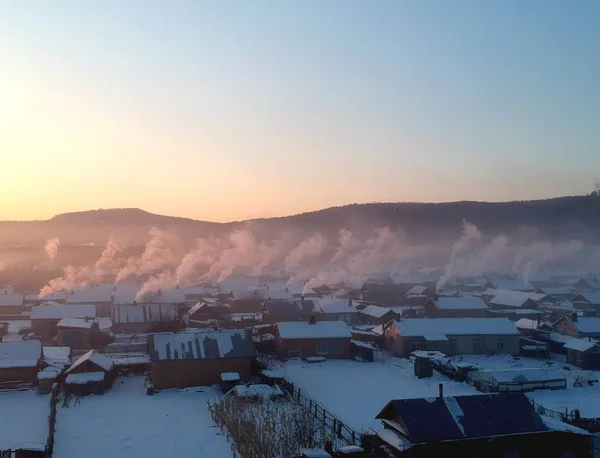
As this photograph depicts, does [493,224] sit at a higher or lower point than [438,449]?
higher

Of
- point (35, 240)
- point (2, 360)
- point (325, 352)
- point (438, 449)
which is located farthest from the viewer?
point (35, 240)

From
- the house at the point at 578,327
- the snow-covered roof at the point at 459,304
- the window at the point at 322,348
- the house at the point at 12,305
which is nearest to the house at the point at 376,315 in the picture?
the snow-covered roof at the point at 459,304

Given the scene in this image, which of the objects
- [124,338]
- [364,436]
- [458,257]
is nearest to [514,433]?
[364,436]

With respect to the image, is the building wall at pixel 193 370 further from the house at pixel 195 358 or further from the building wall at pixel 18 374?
the building wall at pixel 18 374

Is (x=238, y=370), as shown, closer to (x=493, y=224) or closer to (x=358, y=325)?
(x=358, y=325)

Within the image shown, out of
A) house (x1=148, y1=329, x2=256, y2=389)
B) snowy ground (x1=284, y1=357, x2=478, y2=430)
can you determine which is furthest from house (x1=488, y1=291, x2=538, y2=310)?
house (x1=148, y1=329, x2=256, y2=389)

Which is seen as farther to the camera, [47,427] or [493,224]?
[493,224]
